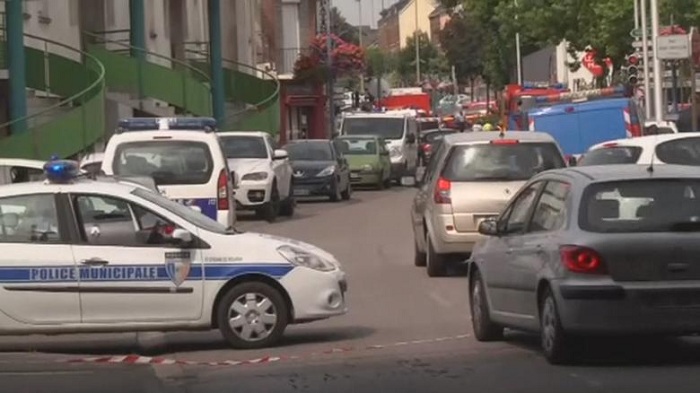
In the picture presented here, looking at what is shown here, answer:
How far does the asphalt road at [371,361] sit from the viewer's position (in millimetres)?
11547

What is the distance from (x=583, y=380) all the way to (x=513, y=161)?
858cm

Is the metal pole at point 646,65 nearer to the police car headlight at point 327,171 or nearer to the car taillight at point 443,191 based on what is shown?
the police car headlight at point 327,171

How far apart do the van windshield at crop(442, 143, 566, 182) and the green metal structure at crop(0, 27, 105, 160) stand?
11862 mm

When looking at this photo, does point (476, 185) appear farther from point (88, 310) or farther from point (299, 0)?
point (299, 0)

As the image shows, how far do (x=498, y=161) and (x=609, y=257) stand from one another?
823 cm

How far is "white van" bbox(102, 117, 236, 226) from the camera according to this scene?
2280 cm

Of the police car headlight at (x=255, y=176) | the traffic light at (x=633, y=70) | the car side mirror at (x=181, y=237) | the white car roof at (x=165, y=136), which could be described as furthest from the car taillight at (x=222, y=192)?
the traffic light at (x=633, y=70)

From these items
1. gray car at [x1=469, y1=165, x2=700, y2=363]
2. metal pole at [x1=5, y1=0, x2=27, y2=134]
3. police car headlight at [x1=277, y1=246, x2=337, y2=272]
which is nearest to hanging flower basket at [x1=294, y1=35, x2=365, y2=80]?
metal pole at [x1=5, y1=0, x2=27, y2=134]

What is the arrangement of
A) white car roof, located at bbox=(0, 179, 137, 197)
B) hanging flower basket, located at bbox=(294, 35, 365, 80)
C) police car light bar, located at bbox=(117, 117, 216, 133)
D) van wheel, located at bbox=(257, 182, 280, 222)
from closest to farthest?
1. white car roof, located at bbox=(0, 179, 137, 197)
2. police car light bar, located at bbox=(117, 117, 216, 133)
3. van wheel, located at bbox=(257, 182, 280, 222)
4. hanging flower basket, located at bbox=(294, 35, 365, 80)

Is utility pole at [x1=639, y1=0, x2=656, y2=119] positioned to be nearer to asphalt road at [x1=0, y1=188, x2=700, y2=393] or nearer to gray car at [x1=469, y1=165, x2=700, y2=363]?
asphalt road at [x1=0, y1=188, x2=700, y2=393]

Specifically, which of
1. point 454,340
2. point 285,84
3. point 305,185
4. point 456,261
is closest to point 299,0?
point 285,84

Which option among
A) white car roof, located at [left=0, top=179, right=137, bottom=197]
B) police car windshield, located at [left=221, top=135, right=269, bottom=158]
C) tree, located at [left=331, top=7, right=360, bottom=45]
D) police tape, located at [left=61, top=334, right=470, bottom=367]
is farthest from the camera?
tree, located at [left=331, top=7, right=360, bottom=45]

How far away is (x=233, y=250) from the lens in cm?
1391

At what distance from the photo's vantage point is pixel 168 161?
2302 cm
